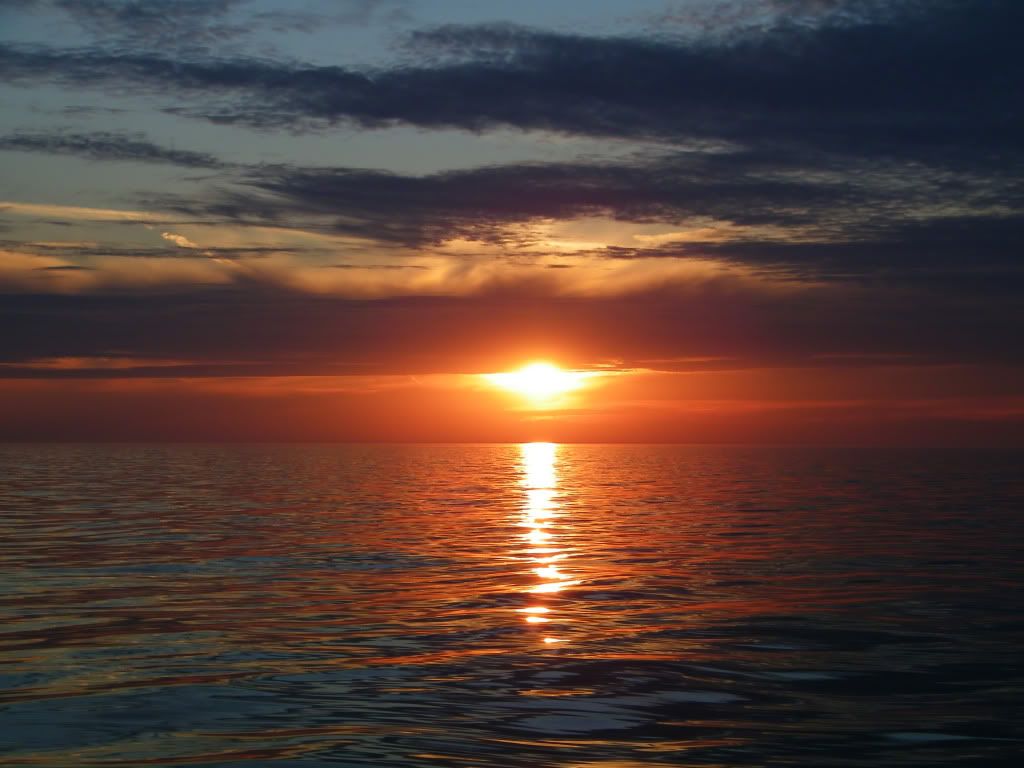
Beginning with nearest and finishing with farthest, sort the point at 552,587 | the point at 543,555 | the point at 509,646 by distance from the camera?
the point at 509,646, the point at 552,587, the point at 543,555

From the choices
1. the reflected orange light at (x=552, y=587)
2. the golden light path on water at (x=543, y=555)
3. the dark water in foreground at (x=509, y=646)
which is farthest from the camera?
the reflected orange light at (x=552, y=587)

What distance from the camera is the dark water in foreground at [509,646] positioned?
39.3 ft

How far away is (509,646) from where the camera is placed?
17641 mm

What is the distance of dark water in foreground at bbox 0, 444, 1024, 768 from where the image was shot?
11977 mm

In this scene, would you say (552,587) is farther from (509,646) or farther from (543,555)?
(509,646)

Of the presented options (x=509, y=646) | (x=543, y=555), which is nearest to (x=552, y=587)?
(x=543, y=555)

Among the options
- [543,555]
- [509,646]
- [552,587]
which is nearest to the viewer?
[509,646]

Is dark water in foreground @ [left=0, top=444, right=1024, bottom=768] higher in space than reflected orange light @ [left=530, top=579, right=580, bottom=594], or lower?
higher

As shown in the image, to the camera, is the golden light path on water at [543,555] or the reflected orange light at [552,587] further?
the reflected orange light at [552,587]

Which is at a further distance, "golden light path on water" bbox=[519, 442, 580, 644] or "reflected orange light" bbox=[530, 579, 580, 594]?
"reflected orange light" bbox=[530, 579, 580, 594]

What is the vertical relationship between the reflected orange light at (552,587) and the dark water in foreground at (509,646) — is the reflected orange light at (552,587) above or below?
below

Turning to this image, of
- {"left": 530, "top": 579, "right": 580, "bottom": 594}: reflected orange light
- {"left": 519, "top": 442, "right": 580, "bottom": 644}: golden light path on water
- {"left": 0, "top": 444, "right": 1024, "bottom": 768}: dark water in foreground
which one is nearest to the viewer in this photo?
{"left": 0, "top": 444, "right": 1024, "bottom": 768}: dark water in foreground

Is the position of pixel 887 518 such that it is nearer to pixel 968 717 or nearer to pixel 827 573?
pixel 827 573

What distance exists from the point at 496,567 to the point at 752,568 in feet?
22.3
